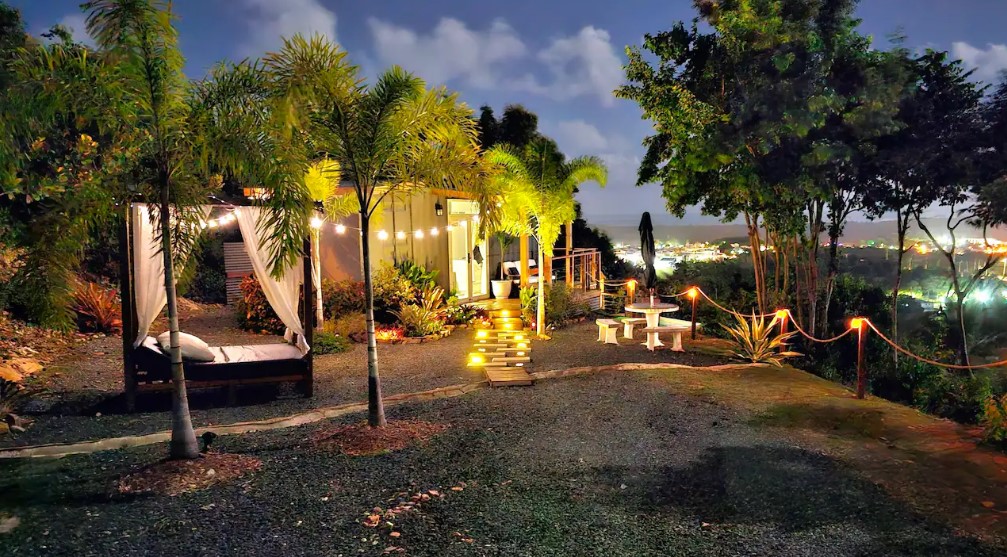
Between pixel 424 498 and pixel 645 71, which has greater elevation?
pixel 645 71

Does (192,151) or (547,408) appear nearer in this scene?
(192,151)

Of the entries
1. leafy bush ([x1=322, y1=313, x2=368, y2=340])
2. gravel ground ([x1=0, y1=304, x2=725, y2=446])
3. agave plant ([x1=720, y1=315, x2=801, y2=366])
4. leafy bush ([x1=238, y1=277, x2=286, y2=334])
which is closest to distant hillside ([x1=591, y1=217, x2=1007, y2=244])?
agave plant ([x1=720, y1=315, x2=801, y2=366])

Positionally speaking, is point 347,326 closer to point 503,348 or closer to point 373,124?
point 503,348

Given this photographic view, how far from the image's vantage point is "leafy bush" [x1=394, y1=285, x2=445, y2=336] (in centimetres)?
1134

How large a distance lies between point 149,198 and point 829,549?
584 cm

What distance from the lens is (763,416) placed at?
646cm

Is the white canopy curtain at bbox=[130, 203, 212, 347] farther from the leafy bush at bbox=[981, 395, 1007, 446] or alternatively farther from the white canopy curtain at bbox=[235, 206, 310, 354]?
the leafy bush at bbox=[981, 395, 1007, 446]

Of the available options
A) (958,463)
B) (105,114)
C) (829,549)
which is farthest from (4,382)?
(958,463)

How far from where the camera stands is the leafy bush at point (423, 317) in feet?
37.2

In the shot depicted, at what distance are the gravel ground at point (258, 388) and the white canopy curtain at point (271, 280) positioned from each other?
907 millimetres

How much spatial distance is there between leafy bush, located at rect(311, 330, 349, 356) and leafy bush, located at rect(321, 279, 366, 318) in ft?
4.53

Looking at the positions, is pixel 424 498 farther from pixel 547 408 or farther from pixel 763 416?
pixel 763 416

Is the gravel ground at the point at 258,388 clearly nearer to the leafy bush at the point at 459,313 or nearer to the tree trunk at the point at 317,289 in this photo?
the leafy bush at the point at 459,313

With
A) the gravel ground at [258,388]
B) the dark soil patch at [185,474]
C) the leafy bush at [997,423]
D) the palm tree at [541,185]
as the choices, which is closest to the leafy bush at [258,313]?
the gravel ground at [258,388]
